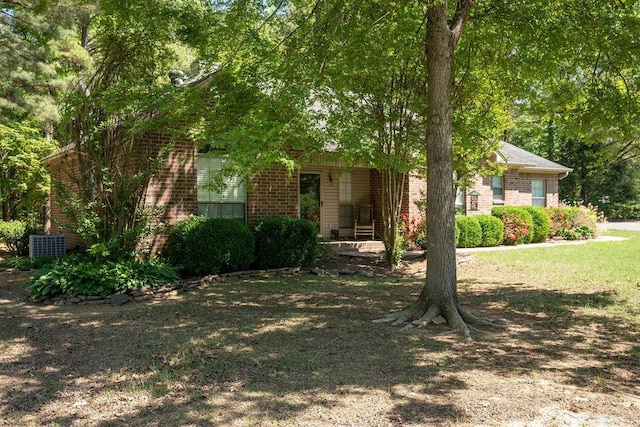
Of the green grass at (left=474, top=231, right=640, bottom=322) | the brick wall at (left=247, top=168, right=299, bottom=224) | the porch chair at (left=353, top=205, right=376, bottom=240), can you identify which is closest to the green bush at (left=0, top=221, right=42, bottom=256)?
the brick wall at (left=247, top=168, right=299, bottom=224)

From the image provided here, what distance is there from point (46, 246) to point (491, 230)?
44.3ft

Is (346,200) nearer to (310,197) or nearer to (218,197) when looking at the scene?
(310,197)

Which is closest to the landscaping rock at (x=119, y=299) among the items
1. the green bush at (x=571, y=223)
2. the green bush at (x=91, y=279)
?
the green bush at (x=91, y=279)

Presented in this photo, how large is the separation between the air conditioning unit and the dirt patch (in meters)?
4.99

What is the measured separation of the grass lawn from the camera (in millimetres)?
3785

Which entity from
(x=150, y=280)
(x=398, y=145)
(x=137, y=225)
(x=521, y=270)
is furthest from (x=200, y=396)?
(x=521, y=270)

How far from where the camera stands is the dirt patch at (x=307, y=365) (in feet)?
12.4

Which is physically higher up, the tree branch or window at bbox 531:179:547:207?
the tree branch

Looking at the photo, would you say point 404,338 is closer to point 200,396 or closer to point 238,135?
point 200,396

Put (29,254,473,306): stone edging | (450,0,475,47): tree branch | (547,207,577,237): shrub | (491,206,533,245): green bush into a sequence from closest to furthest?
1. (450,0,475,47): tree branch
2. (29,254,473,306): stone edging
3. (491,206,533,245): green bush
4. (547,207,577,237): shrub

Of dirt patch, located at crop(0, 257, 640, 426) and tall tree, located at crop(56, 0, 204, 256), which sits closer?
dirt patch, located at crop(0, 257, 640, 426)

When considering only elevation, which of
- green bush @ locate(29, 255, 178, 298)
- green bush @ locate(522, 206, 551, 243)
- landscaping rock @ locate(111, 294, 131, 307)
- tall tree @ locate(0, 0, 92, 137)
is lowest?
landscaping rock @ locate(111, 294, 131, 307)

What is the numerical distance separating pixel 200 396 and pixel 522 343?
371 centimetres

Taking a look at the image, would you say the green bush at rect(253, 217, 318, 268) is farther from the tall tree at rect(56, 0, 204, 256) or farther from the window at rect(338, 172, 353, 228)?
the window at rect(338, 172, 353, 228)
